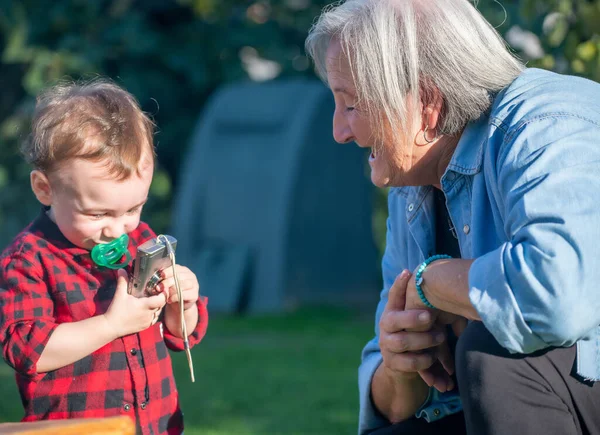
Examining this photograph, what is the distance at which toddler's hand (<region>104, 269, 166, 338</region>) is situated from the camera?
2.16m

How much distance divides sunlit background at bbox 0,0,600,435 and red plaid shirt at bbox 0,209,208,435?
1.53 meters

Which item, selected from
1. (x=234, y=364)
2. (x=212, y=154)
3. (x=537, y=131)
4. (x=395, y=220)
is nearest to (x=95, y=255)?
(x=395, y=220)

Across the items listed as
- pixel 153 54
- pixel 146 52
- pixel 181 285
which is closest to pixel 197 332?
pixel 181 285

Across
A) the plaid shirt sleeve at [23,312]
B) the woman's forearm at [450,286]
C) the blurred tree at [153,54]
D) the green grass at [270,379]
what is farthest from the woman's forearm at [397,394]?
the blurred tree at [153,54]

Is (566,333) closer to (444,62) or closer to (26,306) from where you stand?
(444,62)

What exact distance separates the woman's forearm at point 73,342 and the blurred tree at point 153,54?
638 centimetres

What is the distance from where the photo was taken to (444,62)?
209 cm

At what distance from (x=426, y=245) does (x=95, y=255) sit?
2.68 ft

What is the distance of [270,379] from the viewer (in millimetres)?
4699

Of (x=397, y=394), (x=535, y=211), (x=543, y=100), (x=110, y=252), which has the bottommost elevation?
(x=397, y=394)

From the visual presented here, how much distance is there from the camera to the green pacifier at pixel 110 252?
7.29 feet

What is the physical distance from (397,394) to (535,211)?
0.71 m

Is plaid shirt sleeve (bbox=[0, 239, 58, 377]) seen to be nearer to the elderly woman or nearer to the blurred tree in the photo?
the elderly woman

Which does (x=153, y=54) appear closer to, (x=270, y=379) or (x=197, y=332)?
(x=270, y=379)
